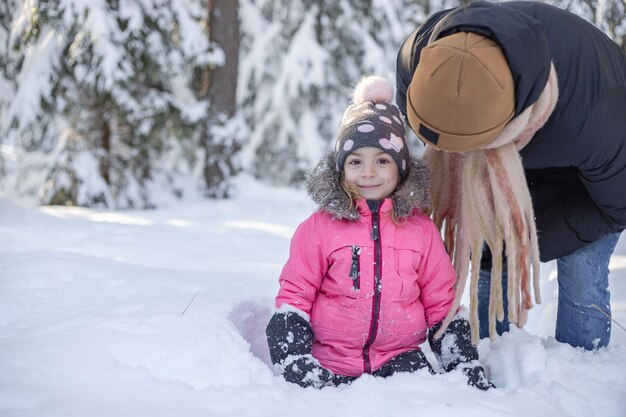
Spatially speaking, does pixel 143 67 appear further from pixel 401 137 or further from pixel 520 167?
pixel 520 167

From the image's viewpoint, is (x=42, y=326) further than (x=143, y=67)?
No

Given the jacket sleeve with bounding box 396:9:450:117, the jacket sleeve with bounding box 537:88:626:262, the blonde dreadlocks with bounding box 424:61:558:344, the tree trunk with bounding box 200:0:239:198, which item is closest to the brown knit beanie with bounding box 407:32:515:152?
the blonde dreadlocks with bounding box 424:61:558:344

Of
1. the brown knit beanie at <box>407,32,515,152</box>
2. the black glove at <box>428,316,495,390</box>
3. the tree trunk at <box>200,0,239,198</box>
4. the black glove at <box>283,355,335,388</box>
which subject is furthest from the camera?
the tree trunk at <box>200,0,239,198</box>

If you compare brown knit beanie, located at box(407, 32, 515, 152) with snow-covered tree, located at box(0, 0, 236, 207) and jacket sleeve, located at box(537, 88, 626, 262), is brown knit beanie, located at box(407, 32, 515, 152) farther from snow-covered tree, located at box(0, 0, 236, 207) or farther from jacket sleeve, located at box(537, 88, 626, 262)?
snow-covered tree, located at box(0, 0, 236, 207)

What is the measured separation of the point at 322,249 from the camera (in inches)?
88.9

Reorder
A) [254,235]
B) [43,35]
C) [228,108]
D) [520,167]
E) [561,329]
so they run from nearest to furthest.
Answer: [520,167] → [561,329] → [254,235] → [43,35] → [228,108]

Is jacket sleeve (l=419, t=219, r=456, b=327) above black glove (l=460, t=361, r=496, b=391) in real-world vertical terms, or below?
above

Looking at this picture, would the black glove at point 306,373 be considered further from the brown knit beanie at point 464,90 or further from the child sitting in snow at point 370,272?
the brown knit beanie at point 464,90

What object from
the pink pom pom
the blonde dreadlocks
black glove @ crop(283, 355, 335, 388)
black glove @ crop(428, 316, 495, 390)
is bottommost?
black glove @ crop(283, 355, 335, 388)

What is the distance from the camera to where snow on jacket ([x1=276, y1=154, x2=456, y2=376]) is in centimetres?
221

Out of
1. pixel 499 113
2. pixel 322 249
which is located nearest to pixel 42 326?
pixel 322 249

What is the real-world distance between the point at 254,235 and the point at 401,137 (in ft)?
9.61

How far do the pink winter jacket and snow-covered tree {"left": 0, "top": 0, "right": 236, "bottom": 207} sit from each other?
194 inches

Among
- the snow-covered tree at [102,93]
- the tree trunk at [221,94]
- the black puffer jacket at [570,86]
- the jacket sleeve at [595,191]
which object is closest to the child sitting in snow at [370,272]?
the black puffer jacket at [570,86]
